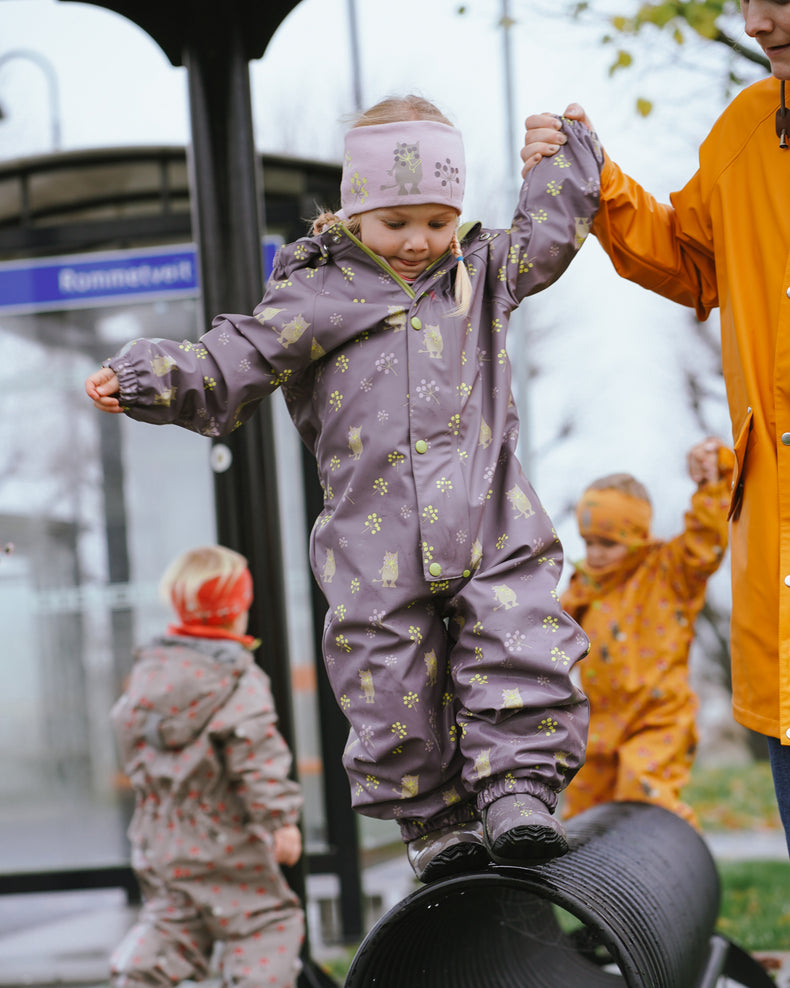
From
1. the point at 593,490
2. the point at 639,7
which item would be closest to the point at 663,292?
the point at 593,490

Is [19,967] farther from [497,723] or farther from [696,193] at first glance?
[696,193]

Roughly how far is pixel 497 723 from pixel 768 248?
1108mm

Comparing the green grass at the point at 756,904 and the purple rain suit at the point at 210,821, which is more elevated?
the purple rain suit at the point at 210,821

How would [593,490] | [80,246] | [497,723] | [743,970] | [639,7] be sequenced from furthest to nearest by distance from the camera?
[80,246] → [639,7] → [593,490] → [743,970] → [497,723]

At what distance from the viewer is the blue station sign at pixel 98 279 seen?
6234 mm

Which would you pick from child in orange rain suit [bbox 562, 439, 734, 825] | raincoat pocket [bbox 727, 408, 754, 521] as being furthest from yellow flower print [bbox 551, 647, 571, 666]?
child in orange rain suit [bbox 562, 439, 734, 825]

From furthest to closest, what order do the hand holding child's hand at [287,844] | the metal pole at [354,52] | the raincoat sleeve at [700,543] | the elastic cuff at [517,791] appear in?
the metal pole at [354,52], the hand holding child's hand at [287,844], the raincoat sleeve at [700,543], the elastic cuff at [517,791]

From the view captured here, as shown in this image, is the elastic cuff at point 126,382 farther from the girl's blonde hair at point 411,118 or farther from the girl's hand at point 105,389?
the girl's blonde hair at point 411,118

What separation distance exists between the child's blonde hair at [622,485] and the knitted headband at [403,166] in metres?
2.13

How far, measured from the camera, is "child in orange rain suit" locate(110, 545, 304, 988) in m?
4.02

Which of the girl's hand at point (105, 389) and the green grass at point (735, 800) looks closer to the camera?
the girl's hand at point (105, 389)

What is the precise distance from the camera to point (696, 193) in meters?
2.68

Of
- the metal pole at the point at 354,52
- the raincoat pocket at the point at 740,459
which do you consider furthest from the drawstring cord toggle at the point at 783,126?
the metal pole at the point at 354,52

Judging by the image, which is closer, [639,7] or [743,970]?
[743,970]
